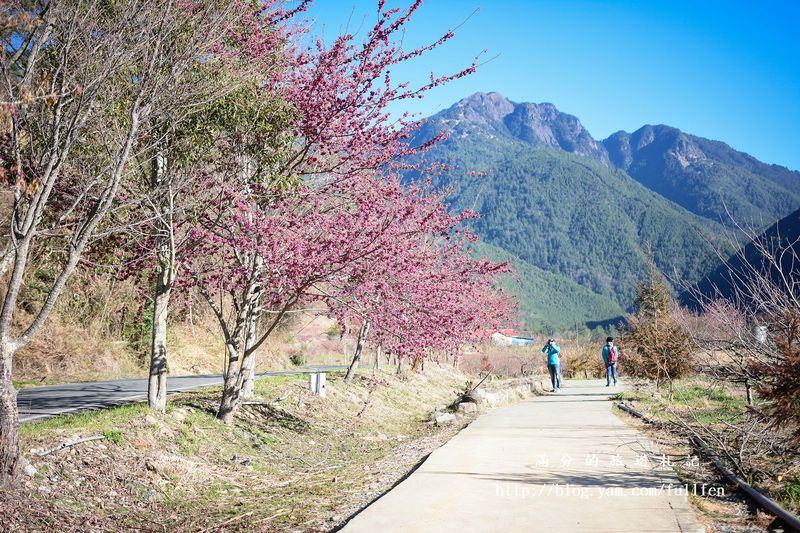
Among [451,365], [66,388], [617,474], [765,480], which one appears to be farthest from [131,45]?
[451,365]

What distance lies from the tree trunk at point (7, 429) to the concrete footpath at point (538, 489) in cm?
302

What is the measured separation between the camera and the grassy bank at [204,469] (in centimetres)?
644

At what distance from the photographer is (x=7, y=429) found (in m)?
6.03

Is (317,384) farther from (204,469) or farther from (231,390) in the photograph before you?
(204,469)

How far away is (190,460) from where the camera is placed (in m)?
8.59

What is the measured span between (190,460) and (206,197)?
3.63 m

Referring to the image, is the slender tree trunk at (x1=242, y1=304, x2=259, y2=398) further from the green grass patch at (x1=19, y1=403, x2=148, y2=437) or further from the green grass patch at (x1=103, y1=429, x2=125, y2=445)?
the green grass patch at (x1=103, y1=429, x2=125, y2=445)

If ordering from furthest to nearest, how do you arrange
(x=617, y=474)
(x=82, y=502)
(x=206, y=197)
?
(x=206, y=197)
(x=617, y=474)
(x=82, y=502)

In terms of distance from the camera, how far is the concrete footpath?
561 cm

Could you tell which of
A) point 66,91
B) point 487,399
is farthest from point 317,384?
point 66,91

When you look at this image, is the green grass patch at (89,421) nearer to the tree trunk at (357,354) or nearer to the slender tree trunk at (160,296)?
the slender tree trunk at (160,296)

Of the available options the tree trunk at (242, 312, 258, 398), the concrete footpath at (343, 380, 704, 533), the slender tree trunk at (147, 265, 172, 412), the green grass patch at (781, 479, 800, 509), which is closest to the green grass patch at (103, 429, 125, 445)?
the slender tree trunk at (147, 265, 172, 412)

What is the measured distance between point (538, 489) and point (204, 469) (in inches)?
167

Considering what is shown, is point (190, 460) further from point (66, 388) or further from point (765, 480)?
point (66, 388)
